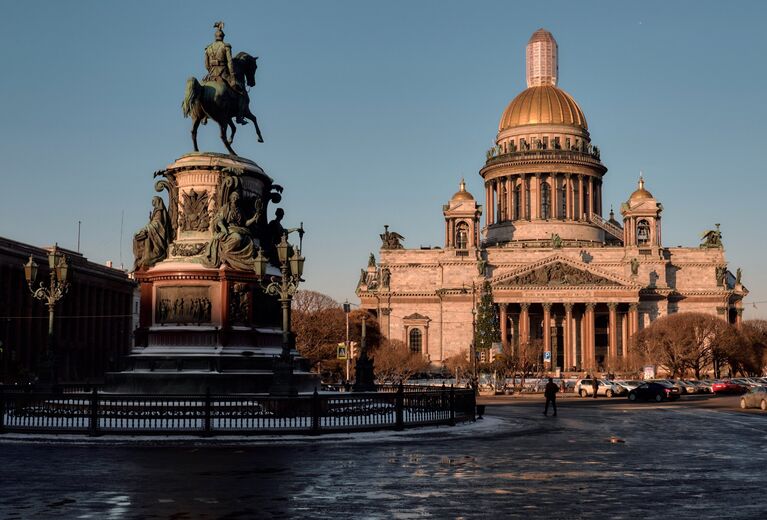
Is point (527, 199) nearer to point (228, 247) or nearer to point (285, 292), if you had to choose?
point (228, 247)

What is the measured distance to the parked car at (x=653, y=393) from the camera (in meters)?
66.8

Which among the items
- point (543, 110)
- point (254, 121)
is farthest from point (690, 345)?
point (254, 121)

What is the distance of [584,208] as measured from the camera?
497ft

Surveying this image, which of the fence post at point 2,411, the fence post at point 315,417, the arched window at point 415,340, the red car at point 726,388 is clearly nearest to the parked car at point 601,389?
the red car at point 726,388

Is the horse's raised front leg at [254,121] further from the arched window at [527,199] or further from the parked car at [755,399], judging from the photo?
the arched window at [527,199]

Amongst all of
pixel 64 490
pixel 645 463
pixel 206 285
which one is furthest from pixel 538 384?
pixel 64 490

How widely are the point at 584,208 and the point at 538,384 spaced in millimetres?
66285

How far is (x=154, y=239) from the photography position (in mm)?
33938

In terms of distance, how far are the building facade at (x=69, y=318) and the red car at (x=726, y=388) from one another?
4845 centimetres

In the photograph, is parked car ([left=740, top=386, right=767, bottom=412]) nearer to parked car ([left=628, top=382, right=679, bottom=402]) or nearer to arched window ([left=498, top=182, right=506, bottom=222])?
parked car ([left=628, top=382, right=679, bottom=402])

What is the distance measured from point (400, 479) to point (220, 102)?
19.7 meters

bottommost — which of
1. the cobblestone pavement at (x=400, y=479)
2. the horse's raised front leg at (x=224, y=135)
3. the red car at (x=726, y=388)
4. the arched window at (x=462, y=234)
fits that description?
the red car at (x=726, y=388)

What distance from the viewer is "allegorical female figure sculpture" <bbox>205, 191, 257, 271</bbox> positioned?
32750mm

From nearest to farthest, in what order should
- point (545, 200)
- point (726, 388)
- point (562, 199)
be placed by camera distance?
point (726, 388)
point (562, 199)
point (545, 200)
